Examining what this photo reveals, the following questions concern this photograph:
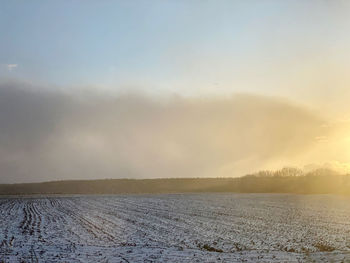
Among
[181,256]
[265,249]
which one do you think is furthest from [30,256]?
[265,249]

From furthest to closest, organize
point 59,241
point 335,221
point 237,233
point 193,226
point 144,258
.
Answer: point 335,221, point 193,226, point 237,233, point 59,241, point 144,258

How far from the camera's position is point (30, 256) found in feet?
62.3

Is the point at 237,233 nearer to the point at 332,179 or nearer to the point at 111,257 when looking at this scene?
the point at 111,257

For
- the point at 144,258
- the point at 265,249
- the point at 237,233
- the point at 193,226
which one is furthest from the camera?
the point at 193,226

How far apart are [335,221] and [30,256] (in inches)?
918

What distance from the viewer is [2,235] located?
26.2 metres

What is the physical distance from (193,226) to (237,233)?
4391 millimetres

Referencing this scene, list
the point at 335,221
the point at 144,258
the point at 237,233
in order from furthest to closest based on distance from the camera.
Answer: the point at 335,221 < the point at 237,233 < the point at 144,258

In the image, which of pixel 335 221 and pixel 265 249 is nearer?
pixel 265 249

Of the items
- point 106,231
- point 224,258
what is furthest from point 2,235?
point 224,258

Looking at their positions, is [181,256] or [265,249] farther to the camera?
[265,249]

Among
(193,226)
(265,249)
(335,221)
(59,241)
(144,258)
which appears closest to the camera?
(144,258)

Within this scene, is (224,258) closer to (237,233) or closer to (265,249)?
(265,249)

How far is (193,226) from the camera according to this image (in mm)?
29453
